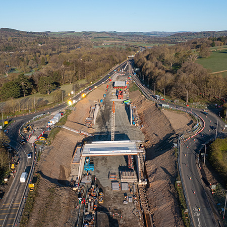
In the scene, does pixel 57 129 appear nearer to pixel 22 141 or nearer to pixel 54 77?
pixel 22 141

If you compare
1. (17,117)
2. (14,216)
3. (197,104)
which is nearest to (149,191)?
(14,216)

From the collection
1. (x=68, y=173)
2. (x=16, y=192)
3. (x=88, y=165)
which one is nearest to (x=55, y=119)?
(x=88, y=165)

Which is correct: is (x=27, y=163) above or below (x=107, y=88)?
below

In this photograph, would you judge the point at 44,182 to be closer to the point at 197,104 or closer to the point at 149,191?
the point at 149,191

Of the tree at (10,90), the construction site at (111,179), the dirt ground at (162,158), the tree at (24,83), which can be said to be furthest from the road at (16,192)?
the tree at (24,83)

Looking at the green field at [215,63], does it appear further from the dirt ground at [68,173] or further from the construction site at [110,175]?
the dirt ground at [68,173]

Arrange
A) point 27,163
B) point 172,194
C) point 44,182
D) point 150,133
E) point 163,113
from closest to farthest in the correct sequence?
point 172,194 → point 44,182 → point 27,163 → point 150,133 → point 163,113
